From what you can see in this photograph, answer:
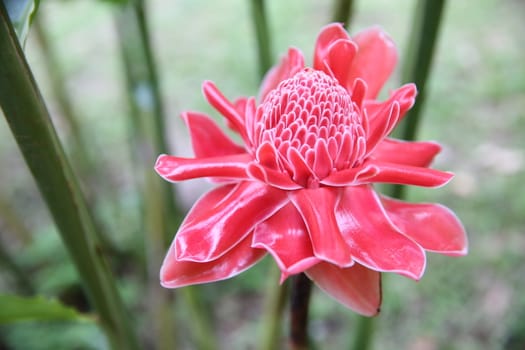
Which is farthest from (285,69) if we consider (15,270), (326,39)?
(15,270)

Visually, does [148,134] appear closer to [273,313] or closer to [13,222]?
[273,313]

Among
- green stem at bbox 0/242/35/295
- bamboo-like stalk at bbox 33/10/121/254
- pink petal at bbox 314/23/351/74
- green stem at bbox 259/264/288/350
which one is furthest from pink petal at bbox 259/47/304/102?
bamboo-like stalk at bbox 33/10/121/254

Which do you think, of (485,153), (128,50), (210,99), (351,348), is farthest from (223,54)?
(210,99)

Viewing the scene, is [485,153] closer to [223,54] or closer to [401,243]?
[223,54]

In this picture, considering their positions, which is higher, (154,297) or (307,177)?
(307,177)

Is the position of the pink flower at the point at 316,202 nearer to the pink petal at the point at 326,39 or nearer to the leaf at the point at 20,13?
the pink petal at the point at 326,39

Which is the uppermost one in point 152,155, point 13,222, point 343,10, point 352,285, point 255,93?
point 343,10

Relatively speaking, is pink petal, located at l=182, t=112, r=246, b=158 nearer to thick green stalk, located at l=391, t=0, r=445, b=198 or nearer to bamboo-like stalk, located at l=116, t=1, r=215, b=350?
thick green stalk, located at l=391, t=0, r=445, b=198
